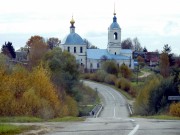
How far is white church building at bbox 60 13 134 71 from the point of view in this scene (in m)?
145

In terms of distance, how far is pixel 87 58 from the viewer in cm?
14925

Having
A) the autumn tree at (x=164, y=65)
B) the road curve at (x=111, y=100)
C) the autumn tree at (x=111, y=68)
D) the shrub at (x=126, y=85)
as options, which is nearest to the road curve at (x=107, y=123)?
the road curve at (x=111, y=100)

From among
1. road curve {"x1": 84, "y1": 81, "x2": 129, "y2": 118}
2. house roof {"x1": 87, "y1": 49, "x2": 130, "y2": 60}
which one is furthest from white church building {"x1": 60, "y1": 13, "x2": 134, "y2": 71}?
road curve {"x1": 84, "y1": 81, "x2": 129, "y2": 118}

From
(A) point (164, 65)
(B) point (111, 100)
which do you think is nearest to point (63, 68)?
(B) point (111, 100)

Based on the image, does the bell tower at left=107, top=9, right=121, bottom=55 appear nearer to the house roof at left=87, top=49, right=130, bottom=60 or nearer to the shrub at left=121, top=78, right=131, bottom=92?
the house roof at left=87, top=49, right=130, bottom=60

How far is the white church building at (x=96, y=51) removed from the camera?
145375mm

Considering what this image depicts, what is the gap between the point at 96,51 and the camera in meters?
152

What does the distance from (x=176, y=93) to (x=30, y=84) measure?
53.5ft

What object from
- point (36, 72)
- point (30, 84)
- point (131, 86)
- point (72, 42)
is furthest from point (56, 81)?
point (72, 42)

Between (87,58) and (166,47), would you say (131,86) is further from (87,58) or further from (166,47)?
(87,58)

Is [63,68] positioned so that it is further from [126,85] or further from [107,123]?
[107,123]

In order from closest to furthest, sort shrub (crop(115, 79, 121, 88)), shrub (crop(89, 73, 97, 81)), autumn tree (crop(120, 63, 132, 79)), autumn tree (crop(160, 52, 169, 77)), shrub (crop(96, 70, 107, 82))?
autumn tree (crop(160, 52, 169, 77))
shrub (crop(115, 79, 121, 88))
shrub (crop(96, 70, 107, 82))
shrub (crop(89, 73, 97, 81))
autumn tree (crop(120, 63, 132, 79))

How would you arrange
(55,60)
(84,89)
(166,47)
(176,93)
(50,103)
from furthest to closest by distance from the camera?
(166,47)
(84,89)
(55,60)
(176,93)
(50,103)

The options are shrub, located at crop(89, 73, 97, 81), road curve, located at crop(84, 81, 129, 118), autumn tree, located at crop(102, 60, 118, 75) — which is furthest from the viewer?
shrub, located at crop(89, 73, 97, 81)
